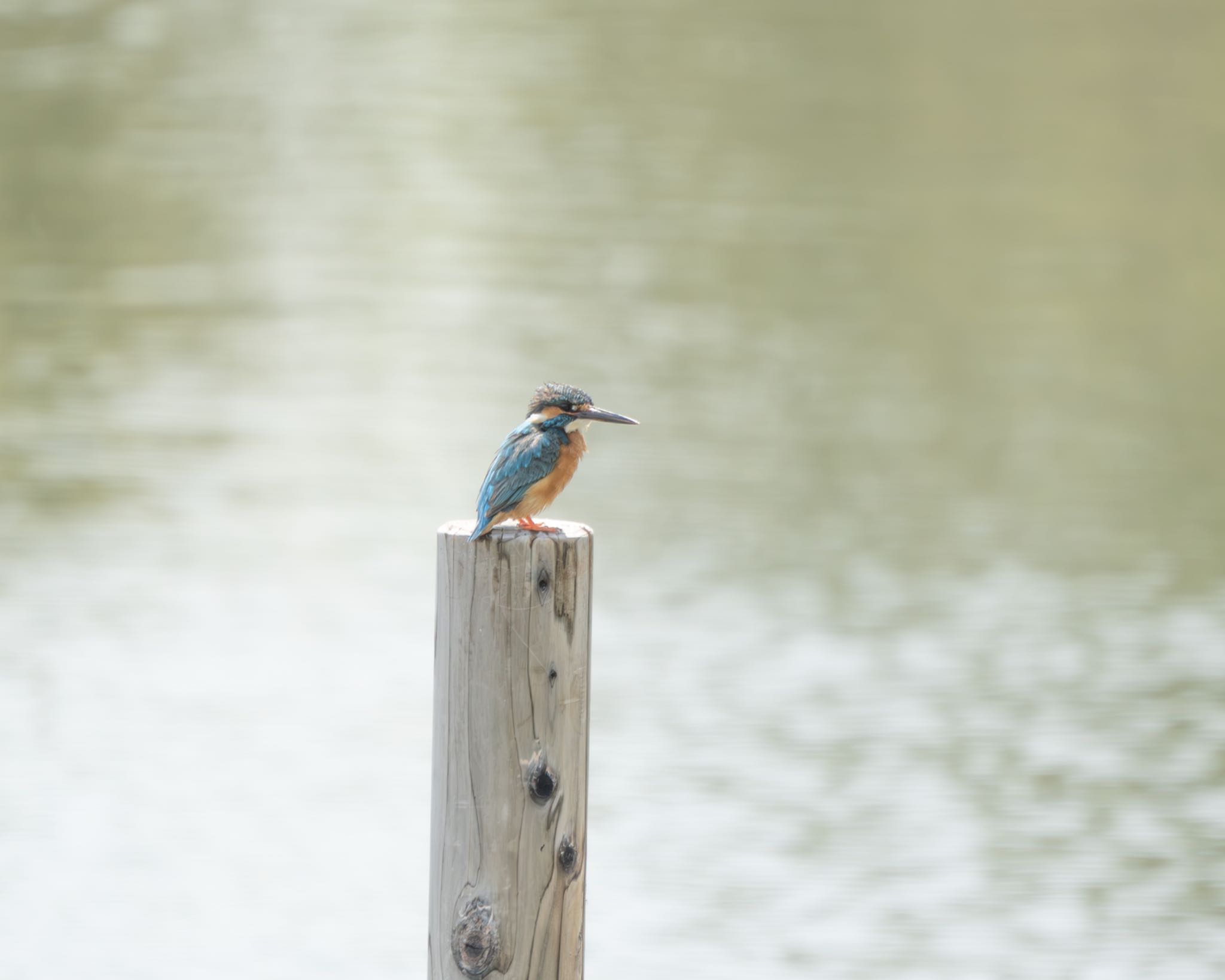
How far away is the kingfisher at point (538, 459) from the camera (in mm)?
2707

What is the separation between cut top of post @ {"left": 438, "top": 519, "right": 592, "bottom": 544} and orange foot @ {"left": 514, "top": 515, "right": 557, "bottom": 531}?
0.01 m

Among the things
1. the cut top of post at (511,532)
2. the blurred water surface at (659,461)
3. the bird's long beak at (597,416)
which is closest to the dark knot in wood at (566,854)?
the cut top of post at (511,532)

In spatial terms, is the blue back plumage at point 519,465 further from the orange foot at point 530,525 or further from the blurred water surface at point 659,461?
the blurred water surface at point 659,461

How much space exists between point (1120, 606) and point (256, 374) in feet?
20.2

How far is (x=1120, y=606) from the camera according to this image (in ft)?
26.5

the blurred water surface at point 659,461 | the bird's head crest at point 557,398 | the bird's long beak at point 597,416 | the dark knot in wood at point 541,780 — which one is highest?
the blurred water surface at point 659,461

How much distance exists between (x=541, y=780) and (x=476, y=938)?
0.26 meters

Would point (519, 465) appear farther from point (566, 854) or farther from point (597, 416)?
point (566, 854)

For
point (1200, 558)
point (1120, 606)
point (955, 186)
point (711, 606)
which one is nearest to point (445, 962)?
point (711, 606)

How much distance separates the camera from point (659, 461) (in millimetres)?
9742

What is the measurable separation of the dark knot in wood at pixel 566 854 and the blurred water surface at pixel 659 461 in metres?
2.73

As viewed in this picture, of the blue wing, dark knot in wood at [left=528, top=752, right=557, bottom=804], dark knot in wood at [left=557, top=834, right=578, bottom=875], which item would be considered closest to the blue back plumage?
the blue wing

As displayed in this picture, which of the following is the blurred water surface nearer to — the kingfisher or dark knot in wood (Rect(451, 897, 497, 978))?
the kingfisher

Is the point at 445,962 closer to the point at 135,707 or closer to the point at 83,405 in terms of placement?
the point at 135,707
